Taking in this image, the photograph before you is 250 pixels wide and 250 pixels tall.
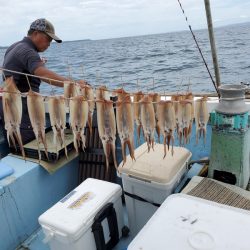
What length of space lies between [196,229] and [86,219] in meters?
1.30

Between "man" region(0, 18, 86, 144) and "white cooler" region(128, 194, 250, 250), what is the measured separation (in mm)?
2524

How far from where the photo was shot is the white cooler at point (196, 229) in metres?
1.94

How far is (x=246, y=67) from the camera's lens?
19.0 metres

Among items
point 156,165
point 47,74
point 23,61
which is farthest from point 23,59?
point 156,165

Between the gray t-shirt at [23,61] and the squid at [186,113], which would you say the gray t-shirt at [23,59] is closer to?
the gray t-shirt at [23,61]

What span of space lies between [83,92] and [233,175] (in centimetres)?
195

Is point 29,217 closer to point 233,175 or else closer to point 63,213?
point 63,213

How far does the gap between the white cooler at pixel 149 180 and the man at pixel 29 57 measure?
1595mm

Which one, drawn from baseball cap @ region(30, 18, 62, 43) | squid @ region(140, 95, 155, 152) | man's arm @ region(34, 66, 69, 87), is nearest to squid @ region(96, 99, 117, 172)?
squid @ region(140, 95, 155, 152)

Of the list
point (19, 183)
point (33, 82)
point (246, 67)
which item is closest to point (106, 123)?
point (19, 183)

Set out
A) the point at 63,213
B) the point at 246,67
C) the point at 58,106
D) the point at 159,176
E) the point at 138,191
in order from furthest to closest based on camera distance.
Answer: the point at 246,67 → the point at 138,191 → the point at 159,176 → the point at 63,213 → the point at 58,106

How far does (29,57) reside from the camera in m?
4.25

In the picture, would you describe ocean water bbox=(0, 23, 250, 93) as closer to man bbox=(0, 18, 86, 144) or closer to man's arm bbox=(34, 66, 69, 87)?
man's arm bbox=(34, 66, 69, 87)

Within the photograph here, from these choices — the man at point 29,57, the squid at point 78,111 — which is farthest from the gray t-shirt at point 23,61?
the squid at point 78,111
